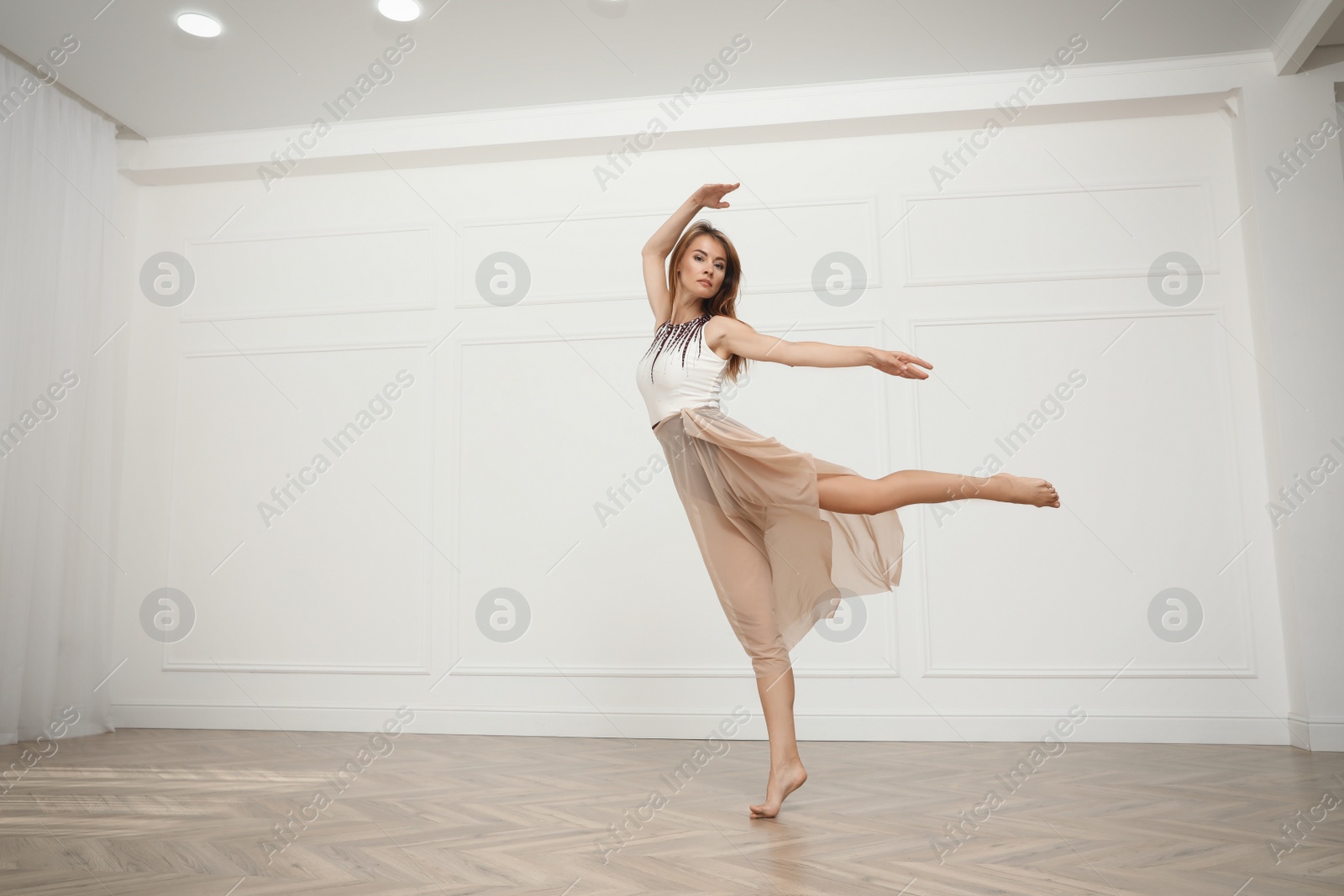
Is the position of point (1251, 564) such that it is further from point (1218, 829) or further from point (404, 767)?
point (404, 767)

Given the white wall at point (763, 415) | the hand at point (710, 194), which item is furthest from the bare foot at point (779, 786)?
the hand at point (710, 194)

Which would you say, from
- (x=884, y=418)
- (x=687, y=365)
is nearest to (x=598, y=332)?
(x=884, y=418)

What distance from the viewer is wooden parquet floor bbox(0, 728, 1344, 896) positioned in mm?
1798

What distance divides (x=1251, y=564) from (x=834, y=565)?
2.40 metres

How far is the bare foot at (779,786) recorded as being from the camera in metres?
2.34

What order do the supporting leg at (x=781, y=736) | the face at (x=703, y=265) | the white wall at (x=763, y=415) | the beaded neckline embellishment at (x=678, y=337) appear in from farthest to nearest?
the white wall at (x=763, y=415) → the face at (x=703, y=265) → the beaded neckline embellishment at (x=678, y=337) → the supporting leg at (x=781, y=736)

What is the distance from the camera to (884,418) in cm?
407

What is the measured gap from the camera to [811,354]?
240 cm

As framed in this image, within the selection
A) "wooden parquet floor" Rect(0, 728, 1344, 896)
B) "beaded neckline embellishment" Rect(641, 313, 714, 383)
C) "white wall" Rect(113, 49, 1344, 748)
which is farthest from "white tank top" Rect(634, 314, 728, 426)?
"white wall" Rect(113, 49, 1344, 748)

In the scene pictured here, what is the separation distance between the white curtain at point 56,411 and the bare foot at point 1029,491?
12.6 ft

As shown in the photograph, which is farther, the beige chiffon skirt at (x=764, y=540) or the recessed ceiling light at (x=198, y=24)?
the recessed ceiling light at (x=198, y=24)

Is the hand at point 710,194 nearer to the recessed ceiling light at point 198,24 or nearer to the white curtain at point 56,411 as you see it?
the recessed ceiling light at point 198,24

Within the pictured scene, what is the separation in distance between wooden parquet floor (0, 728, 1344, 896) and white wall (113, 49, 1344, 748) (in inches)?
20.3

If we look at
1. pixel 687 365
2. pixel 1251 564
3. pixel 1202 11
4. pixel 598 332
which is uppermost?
pixel 1202 11
